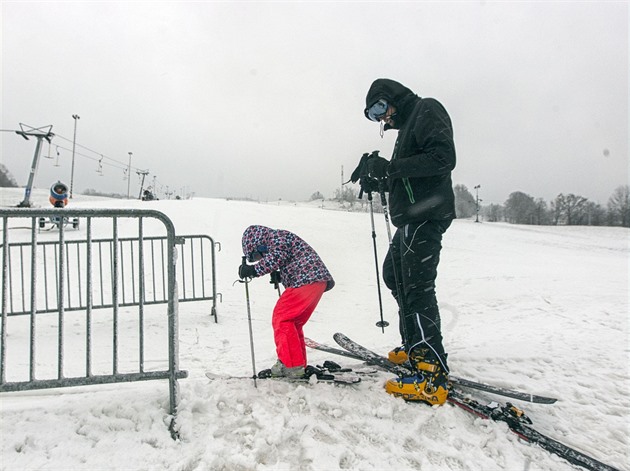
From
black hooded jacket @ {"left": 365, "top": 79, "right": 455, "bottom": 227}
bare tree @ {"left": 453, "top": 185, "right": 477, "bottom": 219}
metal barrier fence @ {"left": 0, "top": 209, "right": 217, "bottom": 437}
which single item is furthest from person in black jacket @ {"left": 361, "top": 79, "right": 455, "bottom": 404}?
bare tree @ {"left": 453, "top": 185, "right": 477, "bottom": 219}

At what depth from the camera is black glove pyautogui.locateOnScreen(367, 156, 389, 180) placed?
130 inches

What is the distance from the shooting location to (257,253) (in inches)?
138

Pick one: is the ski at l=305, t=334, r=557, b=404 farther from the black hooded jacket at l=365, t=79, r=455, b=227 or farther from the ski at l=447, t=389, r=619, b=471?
the black hooded jacket at l=365, t=79, r=455, b=227

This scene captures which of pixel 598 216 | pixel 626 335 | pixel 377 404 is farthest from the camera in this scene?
pixel 598 216

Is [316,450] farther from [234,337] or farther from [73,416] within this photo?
[234,337]

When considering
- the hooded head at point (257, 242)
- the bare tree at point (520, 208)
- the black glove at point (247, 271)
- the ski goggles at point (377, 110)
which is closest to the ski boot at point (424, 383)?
the black glove at point (247, 271)

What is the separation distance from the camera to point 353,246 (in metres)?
14.7

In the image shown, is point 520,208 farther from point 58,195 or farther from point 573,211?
point 58,195

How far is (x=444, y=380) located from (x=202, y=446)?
1928 millimetres

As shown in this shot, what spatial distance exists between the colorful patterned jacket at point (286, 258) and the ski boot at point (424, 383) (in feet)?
3.50

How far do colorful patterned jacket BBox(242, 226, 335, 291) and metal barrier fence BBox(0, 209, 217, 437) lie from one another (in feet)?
2.72

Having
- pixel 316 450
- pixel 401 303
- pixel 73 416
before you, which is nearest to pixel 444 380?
pixel 401 303

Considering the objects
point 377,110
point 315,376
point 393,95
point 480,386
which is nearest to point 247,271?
point 315,376

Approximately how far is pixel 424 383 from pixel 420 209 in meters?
1.47
